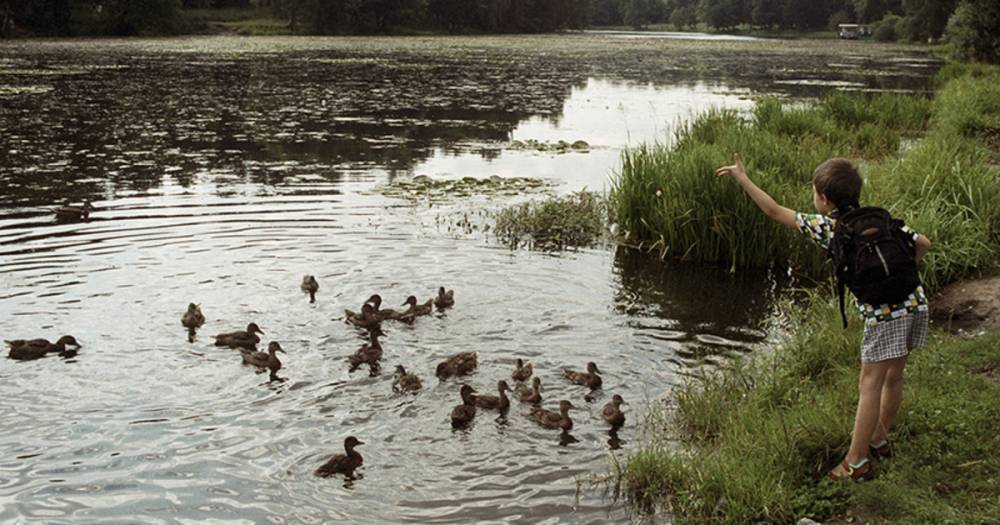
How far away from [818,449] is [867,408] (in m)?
0.71

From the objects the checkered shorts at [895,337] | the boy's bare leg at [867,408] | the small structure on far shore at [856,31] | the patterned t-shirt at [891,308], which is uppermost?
the small structure on far shore at [856,31]

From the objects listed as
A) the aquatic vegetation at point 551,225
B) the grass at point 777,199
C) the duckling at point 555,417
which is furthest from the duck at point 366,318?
the grass at point 777,199

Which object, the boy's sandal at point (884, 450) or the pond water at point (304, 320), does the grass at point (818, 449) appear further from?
the pond water at point (304, 320)

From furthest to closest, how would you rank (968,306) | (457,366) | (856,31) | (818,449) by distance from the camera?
(856,31) < (968,306) < (457,366) < (818,449)

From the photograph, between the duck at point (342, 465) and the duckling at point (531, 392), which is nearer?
the duck at point (342, 465)

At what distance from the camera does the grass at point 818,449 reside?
20.6 feet

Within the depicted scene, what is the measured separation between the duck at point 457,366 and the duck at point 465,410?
721 millimetres

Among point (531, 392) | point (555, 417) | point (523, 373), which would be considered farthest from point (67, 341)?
point (555, 417)

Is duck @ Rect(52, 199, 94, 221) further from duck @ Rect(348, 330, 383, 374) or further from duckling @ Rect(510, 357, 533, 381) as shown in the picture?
duckling @ Rect(510, 357, 533, 381)

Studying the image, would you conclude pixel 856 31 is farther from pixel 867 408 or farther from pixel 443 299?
pixel 867 408

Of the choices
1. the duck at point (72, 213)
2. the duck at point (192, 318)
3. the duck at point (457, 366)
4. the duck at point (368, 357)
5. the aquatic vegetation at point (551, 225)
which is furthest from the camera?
the duck at point (72, 213)

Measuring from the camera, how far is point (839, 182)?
650 cm

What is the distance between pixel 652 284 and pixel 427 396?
16.5ft

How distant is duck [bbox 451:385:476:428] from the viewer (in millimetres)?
8633
